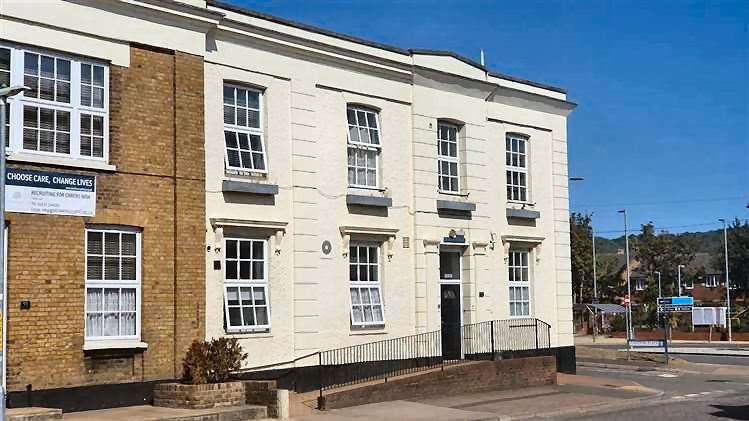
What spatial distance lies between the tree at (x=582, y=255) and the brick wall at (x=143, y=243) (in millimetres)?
52838

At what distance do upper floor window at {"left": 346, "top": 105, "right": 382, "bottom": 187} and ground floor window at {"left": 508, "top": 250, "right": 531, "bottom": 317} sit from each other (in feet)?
19.2

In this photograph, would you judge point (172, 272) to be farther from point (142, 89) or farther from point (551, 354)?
point (551, 354)

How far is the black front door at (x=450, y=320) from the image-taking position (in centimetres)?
2516

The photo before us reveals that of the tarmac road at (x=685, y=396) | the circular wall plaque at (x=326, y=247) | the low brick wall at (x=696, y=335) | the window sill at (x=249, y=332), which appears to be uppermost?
the circular wall plaque at (x=326, y=247)

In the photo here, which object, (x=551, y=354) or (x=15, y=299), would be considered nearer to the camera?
(x=15, y=299)

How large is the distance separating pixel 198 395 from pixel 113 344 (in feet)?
6.19

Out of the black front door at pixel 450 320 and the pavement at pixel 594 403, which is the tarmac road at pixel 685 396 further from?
the black front door at pixel 450 320

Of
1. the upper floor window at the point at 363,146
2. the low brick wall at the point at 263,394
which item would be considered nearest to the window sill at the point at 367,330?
the upper floor window at the point at 363,146

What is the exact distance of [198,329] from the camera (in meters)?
19.1

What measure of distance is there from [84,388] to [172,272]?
9.19 ft

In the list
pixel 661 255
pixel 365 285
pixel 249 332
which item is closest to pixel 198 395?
pixel 249 332

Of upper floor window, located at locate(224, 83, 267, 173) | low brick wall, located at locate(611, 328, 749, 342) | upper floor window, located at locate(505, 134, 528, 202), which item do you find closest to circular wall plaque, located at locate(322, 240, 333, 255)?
upper floor window, located at locate(224, 83, 267, 173)

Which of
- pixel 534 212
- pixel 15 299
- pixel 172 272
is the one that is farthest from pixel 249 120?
pixel 534 212

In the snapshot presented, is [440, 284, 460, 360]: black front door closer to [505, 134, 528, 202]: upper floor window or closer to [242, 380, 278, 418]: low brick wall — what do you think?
[505, 134, 528, 202]: upper floor window
